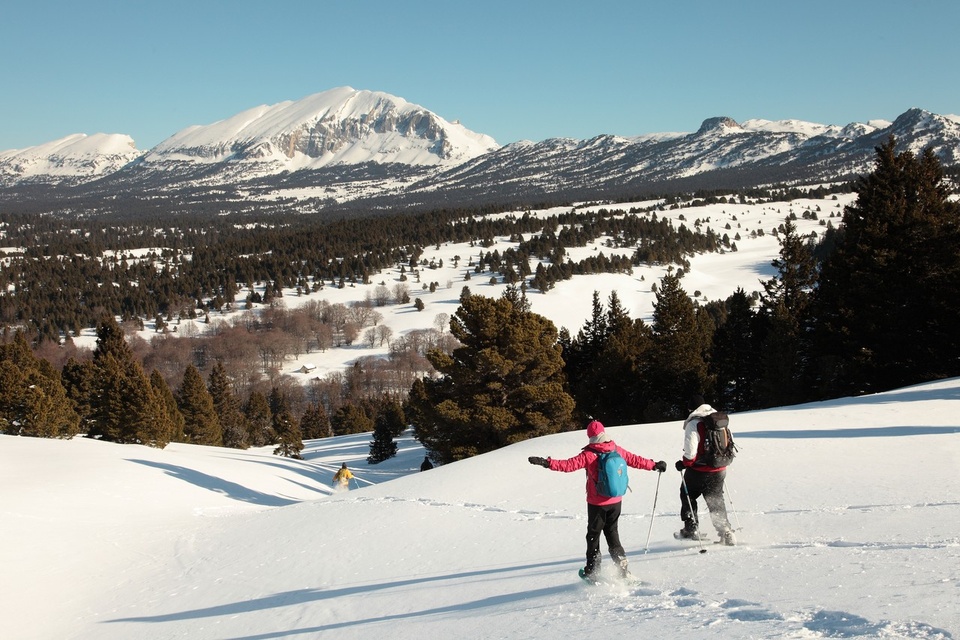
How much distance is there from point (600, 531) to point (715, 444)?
5.60 ft

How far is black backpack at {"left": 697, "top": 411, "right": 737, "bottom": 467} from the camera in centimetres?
695

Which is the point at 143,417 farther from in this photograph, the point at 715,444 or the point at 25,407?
the point at 715,444

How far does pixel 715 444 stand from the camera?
7.01 m

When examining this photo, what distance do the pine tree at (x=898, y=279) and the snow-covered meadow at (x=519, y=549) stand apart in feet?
23.0

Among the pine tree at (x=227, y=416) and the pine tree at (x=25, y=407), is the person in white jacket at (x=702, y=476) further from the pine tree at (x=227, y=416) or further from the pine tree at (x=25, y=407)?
the pine tree at (x=227, y=416)

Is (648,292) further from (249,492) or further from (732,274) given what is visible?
(249,492)

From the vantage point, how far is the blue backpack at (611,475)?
6.43 m

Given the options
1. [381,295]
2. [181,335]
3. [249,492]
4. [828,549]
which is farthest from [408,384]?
[828,549]

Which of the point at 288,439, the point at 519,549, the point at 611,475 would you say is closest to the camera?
the point at 611,475

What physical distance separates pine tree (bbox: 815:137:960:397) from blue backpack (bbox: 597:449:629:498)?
72.6 feet

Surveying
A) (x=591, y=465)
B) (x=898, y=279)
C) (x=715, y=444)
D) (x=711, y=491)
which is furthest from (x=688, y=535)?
(x=898, y=279)

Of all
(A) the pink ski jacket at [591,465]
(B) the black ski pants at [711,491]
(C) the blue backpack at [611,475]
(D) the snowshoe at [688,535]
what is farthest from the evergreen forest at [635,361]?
(C) the blue backpack at [611,475]

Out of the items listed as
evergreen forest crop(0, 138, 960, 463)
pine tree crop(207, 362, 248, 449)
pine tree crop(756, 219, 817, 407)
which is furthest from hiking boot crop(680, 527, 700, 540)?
pine tree crop(207, 362, 248, 449)

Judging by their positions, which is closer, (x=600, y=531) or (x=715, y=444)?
(x=600, y=531)
